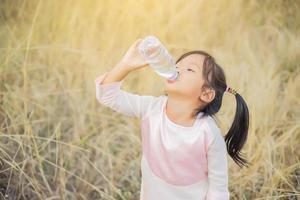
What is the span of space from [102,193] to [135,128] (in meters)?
0.40

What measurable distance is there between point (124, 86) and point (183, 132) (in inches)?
44.8

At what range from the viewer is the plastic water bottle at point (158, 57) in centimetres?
168

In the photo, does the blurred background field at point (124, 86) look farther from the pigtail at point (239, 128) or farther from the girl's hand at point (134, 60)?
the girl's hand at point (134, 60)

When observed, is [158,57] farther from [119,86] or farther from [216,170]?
[216,170]

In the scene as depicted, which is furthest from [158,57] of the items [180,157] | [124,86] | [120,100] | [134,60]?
[124,86]

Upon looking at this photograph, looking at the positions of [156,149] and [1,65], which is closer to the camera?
[156,149]

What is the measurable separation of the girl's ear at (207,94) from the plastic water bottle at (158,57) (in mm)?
109

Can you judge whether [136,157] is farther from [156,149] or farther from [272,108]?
[156,149]

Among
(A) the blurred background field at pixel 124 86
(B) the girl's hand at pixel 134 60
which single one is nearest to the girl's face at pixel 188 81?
(B) the girl's hand at pixel 134 60

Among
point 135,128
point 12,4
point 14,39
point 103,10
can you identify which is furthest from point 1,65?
point 135,128

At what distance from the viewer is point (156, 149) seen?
1.73 m

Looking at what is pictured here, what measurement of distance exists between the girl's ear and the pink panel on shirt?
14 cm

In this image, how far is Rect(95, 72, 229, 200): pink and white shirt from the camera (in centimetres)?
169

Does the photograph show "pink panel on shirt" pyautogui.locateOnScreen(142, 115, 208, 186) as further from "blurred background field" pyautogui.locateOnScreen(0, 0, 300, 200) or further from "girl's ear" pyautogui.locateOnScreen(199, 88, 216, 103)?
"blurred background field" pyautogui.locateOnScreen(0, 0, 300, 200)
